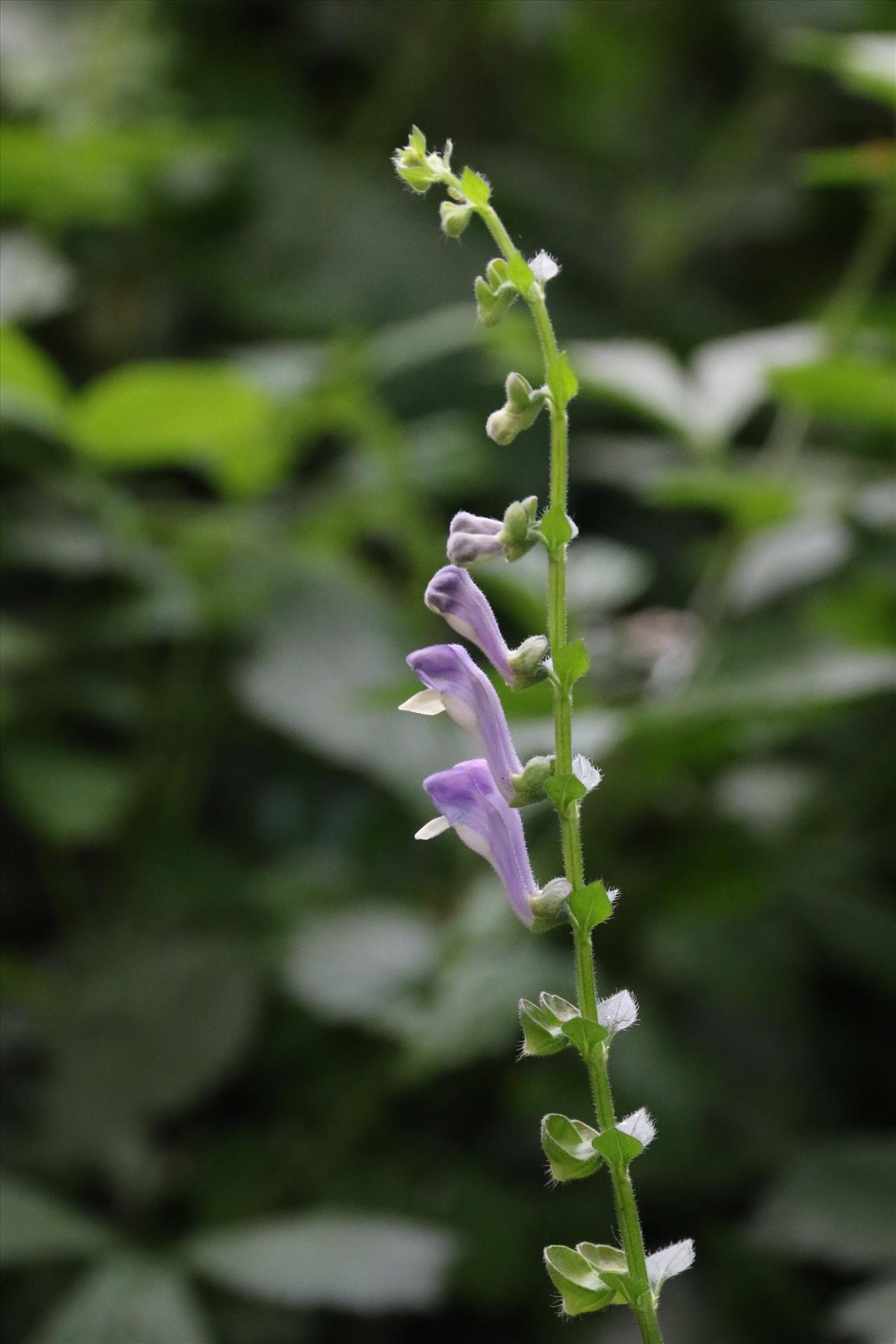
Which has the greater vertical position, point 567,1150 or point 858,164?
point 858,164

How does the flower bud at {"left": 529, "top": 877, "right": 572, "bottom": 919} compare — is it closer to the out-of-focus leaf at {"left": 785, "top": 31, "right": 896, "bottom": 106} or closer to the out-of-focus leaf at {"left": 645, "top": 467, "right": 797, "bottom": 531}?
the out-of-focus leaf at {"left": 645, "top": 467, "right": 797, "bottom": 531}

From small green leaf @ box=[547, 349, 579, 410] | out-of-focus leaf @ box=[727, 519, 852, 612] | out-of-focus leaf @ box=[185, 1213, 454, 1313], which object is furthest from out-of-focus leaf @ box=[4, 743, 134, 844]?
small green leaf @ box=[547, 349, 579, 410]

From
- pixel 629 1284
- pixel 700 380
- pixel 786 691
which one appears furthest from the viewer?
pixel 700 380

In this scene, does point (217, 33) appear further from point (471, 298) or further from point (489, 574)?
point (489, 574)

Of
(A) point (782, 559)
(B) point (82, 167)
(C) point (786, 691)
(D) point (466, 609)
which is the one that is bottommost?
(D) point (466, 609)

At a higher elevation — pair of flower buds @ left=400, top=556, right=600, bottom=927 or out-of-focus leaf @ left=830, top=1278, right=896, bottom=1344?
pair of flower buds @ left=400, top=556, right=600, bottom=927

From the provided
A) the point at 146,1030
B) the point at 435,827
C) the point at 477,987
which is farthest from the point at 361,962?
the point at 435,827

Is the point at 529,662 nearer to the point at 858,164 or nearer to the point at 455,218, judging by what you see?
the point at 455,218
